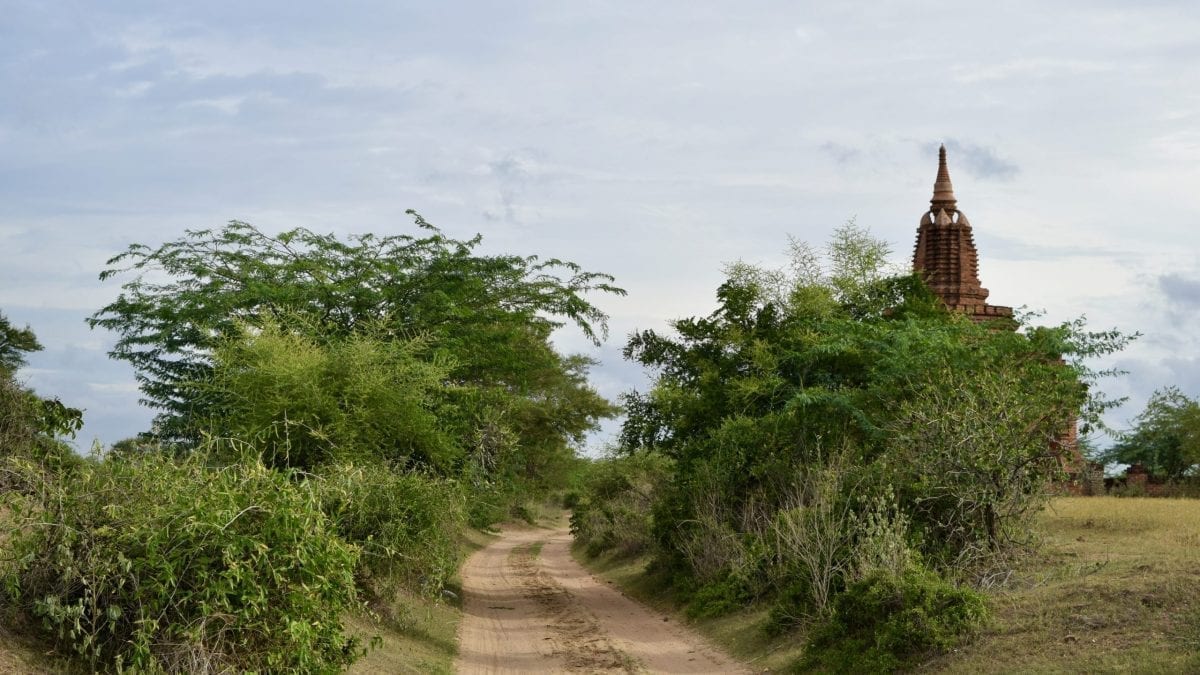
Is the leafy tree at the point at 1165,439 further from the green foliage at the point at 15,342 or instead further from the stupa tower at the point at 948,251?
the green foliage at the point at 15,342

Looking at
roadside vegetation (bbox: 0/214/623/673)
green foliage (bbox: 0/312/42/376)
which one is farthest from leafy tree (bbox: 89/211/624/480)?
green foliage (bbox: 0/312/42/376)

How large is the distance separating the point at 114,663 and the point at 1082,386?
1606cm

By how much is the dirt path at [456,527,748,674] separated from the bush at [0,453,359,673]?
18.7ft

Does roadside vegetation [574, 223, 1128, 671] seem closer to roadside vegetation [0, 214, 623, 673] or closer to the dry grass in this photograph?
the dry grass

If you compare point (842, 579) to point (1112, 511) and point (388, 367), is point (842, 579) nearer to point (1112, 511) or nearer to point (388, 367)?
point (388, 367)

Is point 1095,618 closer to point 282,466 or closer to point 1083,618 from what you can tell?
point 1083,618

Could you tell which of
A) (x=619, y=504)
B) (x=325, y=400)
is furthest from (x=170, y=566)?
(x=619, y=504)

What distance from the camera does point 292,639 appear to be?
464 inches

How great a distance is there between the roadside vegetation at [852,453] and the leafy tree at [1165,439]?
22.5 metres

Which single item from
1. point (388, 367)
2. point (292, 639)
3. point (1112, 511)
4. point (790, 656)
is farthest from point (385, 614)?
point (1112, 511)

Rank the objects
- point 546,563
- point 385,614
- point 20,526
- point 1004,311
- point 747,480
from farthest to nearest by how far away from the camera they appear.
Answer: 1. point 1004,311
2. point 546,563
3. point 747,480
4. point 385,614
5. point 20,526

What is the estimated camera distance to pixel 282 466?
19.2 m

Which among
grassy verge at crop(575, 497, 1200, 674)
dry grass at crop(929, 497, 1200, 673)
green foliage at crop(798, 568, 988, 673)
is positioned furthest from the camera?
green foliage at crop(798, 568, 988, 673)

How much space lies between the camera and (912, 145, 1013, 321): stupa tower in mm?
49750
